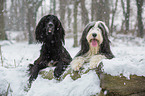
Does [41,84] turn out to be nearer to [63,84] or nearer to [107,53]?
[63,84]

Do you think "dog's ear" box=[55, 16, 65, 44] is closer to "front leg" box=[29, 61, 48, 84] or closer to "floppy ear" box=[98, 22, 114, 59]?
"front leg" box=[29, 61, 48, 84]

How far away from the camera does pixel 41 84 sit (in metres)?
2.95

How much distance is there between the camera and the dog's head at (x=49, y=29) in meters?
3.38

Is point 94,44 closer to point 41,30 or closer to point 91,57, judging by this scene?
point 91,57

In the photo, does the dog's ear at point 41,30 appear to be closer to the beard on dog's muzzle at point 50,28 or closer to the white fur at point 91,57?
the beard on dog's muzzle at point 50,28

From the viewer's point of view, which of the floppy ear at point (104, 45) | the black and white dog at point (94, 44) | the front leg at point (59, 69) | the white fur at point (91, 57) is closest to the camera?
the white fur at point (91, 57)

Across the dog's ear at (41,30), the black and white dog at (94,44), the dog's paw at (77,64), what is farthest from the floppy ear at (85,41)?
the dog's ear at (41,30)

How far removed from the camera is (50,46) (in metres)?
3.38

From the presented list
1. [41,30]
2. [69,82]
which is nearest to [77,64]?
[69,82]

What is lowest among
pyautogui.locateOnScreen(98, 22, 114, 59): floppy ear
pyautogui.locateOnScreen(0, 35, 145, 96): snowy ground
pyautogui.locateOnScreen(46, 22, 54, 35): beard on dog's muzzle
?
pyautogui.locateOnScreen(0, 35, 145, 96): snowy ground

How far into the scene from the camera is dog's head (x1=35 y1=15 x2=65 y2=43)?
3.38m

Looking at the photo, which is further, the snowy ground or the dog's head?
the dog's head

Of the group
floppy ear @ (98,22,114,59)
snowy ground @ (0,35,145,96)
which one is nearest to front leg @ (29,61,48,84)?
snowy ground @ (0,35,145,96)

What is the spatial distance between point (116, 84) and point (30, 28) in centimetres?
1345
